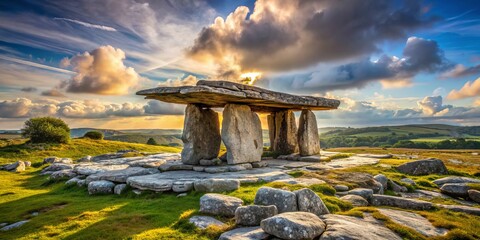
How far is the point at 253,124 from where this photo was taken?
63.0ft

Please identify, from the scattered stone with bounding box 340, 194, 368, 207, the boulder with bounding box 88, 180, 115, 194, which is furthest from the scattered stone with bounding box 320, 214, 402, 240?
the boulder with bounding box 88, 180, 115, 194

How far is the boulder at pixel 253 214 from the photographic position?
297 inches

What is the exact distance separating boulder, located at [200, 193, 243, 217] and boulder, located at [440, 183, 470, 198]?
9393mm

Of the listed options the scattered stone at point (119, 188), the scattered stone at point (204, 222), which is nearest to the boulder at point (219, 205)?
the scattered stone at point (204, 222)

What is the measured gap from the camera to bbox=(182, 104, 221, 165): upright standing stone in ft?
58.7

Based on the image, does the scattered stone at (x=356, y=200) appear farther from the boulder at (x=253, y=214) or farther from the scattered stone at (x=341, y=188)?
the boulder at (x=253, y=214)

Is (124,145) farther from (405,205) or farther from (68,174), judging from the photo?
(405,205)

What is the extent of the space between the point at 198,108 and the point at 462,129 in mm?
138238

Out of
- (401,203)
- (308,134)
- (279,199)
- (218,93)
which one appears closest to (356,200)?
(401,203)

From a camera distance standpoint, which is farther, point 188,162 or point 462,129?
point 462,129

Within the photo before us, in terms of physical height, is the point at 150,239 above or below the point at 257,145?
below

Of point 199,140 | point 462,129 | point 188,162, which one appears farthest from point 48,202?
point 462,129

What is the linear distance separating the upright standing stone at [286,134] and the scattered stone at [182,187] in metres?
13.2

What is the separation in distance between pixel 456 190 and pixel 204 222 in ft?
35.5
